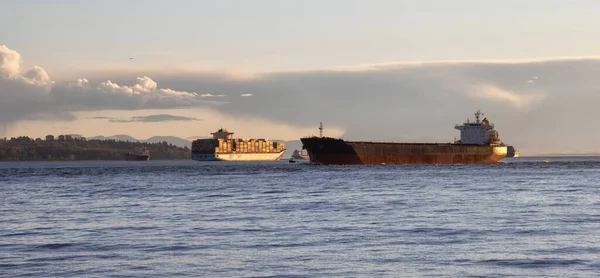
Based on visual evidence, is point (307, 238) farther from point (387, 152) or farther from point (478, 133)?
point (478, 133)

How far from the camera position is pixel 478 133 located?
186m

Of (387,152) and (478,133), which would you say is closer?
(387,152)

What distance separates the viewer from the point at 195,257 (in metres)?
23.7

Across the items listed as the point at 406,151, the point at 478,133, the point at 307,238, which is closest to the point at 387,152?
the point at 406,151

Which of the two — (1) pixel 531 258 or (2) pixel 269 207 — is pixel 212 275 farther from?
(2) pixel 269 207

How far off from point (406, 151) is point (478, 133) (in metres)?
36.9

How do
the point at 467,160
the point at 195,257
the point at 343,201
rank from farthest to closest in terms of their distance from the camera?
the point at 467,160 → the point at 343,201 → the point at 195,257

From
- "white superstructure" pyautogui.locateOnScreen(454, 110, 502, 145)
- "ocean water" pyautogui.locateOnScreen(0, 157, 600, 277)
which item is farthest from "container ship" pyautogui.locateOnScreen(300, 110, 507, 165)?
"ocean water" pyautogui.locateOnScreen(0, 157, 600, 277)

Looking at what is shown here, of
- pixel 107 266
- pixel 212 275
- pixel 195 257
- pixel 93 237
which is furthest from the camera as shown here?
pixel 93 237

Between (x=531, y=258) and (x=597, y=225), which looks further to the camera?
(x=597, y=225)

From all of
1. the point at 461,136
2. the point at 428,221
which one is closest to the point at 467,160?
the point at 461,136

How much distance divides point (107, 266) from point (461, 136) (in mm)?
173351

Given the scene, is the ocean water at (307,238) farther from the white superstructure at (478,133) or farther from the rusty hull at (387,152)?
the white superstructure at (478,133)

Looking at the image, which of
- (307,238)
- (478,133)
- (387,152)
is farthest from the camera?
(478,133)
